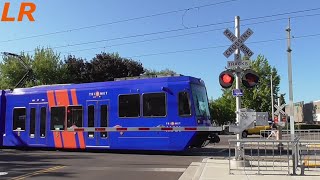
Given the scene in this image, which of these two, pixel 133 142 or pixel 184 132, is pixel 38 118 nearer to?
pixel 133 142

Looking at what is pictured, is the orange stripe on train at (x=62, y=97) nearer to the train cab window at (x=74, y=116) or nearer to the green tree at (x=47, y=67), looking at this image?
the train cab window at (x=74, y=116)

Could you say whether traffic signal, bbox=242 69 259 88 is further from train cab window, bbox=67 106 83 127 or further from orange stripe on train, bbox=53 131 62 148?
orange stripe on train, bbox=53 131 62 148

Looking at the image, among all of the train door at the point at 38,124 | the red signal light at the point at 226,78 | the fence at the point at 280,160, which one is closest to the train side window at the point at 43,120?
the train door at the point at 38,124

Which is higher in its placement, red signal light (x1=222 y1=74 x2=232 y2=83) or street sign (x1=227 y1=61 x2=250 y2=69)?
street sign (x1=227 y1=61 x2=250 y2=69)

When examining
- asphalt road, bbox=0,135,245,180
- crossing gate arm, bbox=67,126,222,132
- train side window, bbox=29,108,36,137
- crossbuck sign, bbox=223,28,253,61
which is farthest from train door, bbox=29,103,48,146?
crossbuck sign, bbox=223,28,253,61

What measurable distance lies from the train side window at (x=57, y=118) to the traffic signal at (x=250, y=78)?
35.6 ft

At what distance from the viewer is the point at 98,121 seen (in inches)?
812

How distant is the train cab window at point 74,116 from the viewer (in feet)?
69.6

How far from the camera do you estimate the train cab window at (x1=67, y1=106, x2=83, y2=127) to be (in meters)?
21.2

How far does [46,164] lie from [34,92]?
26.9 ft

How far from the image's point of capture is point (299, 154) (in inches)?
502

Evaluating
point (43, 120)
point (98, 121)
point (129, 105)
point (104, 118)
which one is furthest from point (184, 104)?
point (43, 120)

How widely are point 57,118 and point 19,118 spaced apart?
287 centimetres

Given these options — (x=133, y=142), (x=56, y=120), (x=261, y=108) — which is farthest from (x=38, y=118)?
(x=261, y=108)
